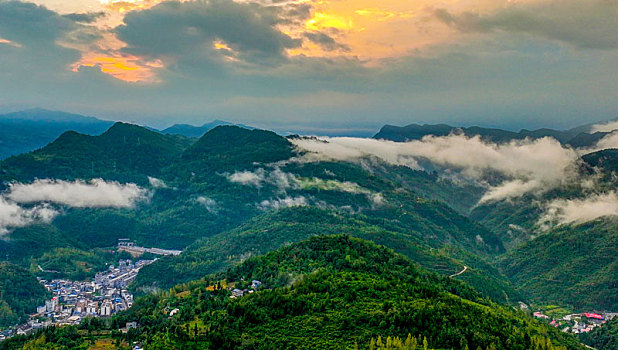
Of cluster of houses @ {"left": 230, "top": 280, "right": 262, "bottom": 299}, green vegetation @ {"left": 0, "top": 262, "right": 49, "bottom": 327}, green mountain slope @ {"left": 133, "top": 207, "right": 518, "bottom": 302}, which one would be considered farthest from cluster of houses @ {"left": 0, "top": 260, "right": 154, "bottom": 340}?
cluster of houses @ {"left": 230, "top": 280, "right": 262, "bottom": 299}

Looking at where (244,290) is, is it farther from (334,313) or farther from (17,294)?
(17,294)

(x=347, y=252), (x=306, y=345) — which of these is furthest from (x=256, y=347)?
(x=347, y=252)

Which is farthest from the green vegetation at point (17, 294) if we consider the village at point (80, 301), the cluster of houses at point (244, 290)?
the cluster of houses at point (244, 290)

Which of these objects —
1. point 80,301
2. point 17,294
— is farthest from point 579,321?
point 17,294

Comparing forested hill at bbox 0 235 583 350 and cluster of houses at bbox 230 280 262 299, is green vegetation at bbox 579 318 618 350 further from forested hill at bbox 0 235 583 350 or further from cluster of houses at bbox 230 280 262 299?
cluster of houses at bbox 230 280 262 299

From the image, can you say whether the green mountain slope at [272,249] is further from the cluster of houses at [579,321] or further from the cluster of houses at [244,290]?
the cluster of houses at [244,290]
